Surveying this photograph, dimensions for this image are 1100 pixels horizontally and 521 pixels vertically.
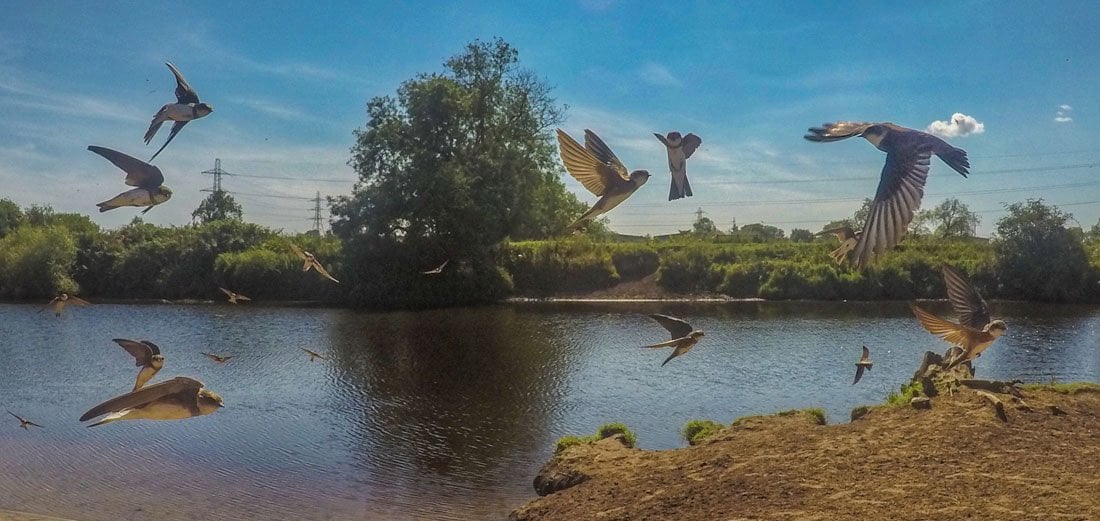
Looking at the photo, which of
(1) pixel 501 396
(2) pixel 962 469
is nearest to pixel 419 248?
(1) pixel 501 396

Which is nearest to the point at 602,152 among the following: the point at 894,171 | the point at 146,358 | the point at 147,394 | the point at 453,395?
the point at 894,171

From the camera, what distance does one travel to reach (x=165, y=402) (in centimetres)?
369

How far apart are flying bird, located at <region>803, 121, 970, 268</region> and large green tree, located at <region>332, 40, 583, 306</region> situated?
38.0 metres

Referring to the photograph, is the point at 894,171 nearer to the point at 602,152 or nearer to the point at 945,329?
the point at 602,152

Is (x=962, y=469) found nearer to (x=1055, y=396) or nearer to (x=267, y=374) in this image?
(x=1055, y=396)

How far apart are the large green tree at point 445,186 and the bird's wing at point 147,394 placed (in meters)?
36.8

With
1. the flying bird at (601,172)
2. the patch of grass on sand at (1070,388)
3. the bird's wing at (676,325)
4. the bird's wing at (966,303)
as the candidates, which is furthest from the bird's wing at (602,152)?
the patch of grass on sand at (1070,388)

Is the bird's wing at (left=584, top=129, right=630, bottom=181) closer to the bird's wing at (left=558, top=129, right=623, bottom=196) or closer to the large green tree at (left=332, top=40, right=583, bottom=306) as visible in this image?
the bird's wing at (left=558, top=129, right=623, bottom=196)

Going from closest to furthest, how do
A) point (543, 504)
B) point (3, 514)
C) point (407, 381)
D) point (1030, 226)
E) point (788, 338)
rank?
point (543, 504), point (3, 514), point (407, 381), point (788, 338), point (1030, 226)

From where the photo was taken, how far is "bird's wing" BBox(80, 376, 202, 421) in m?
3.25

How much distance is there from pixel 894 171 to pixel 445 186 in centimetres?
3870

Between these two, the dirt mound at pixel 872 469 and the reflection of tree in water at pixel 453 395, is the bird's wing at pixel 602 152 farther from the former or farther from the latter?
the reflection of tree in water at pixel 453 395

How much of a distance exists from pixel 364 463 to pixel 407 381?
689cm

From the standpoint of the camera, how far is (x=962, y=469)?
8.07m
